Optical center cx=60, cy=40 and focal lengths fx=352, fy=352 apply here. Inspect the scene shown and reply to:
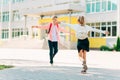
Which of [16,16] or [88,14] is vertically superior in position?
[16,16]

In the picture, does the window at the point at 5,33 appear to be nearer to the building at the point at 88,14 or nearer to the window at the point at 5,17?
the window at the point at 5,17

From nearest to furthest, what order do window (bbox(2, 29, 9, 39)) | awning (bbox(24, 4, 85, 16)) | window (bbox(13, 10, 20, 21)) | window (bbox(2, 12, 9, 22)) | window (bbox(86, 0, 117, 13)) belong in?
window (bbox(86, 0, 117, 13))
awning (bbox(24, 4, 85, 16))
window (bbox(13, 10, 20, 21))
window (bbox(2, 29, 9, 39))
window (bbox(2, 12, 9, 22))

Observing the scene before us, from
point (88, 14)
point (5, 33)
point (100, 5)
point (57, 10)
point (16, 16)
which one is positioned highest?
point (100, 5)

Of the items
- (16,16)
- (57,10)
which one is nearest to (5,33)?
(16,16)

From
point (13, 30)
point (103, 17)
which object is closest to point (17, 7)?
point (13, 30)

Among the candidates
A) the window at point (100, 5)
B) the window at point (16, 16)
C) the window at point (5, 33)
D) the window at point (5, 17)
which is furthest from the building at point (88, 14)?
the window at point (5, 17)

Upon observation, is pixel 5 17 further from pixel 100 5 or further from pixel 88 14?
pixel 100 5

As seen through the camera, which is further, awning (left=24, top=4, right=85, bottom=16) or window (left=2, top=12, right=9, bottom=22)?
window (left=2, top=12, right=9, bottom=22)

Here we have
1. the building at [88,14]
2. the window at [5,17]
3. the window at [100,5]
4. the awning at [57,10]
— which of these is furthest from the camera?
the window at [5,17]

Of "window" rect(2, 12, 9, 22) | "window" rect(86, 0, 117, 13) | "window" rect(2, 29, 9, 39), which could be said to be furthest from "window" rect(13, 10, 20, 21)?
"window" rect(86, 0, 117, 13)

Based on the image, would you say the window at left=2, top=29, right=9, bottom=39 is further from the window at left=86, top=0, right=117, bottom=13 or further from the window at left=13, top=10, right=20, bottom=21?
the window at left=86, top=0, right=117, bottom=13

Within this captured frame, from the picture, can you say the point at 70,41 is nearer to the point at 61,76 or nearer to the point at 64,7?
the point at 64,7

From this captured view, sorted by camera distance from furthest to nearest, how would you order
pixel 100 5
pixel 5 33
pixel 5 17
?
pixel 5 17 < pixel 5 33 < pixel 100 5

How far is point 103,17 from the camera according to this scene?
138ft
